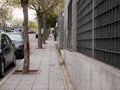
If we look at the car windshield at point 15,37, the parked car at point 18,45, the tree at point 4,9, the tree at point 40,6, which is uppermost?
the tree at point 4,9

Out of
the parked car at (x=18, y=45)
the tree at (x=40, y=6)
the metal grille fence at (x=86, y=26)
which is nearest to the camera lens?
the metal grille fence at (x=86, y=26)

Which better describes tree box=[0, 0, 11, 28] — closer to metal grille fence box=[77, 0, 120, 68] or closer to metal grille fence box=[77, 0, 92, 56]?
metal grille fence box=[77, 0, 92, 56]

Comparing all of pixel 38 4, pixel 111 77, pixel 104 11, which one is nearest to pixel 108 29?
pixel 104 11

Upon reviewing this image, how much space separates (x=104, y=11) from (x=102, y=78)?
1112 mm

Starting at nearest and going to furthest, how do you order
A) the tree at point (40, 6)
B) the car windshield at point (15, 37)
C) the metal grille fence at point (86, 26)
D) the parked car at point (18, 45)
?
the metal grille fence at point (86, 26)
the parked car at point (18, 45)
the car windshield at point (15, 37)
the tree at point (40, 6)

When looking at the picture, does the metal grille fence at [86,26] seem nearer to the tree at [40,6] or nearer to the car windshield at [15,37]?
the car windshield at [15,37]

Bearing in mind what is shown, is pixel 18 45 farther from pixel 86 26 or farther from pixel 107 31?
pixel 107 31

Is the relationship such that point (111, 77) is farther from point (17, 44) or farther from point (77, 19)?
point (17, 44)

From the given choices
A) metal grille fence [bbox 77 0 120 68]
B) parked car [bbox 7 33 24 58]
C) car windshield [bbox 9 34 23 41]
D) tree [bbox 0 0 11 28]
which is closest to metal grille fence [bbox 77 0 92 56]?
metal grille fence [bbox 77 0 120 68]

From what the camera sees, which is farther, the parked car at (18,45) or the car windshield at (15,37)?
the car windshield at (15,37)

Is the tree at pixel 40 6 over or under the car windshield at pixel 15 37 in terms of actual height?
over

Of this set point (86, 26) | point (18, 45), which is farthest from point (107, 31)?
point (18, 45)

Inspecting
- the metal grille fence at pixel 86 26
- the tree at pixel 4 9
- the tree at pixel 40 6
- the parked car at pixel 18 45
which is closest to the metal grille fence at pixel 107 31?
the metal grille fence at pixel 86 26

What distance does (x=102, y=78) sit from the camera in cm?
428
